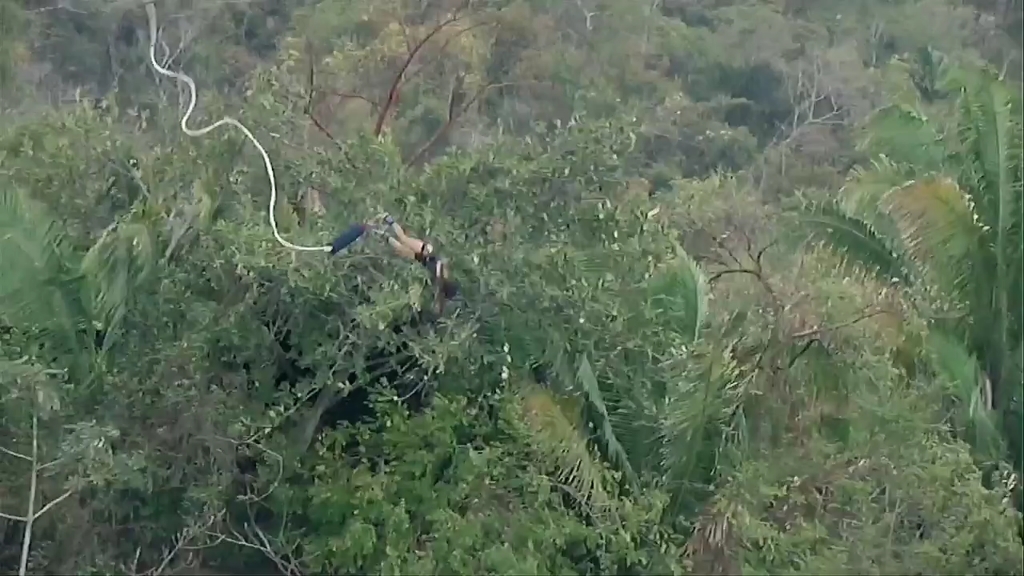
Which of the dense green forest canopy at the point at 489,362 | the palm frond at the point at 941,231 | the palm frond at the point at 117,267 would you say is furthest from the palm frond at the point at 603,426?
the palm frond at the point at 117,267

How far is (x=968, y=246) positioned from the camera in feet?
16.2

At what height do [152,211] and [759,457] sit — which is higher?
[152,211]

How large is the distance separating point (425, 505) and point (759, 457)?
1.46 m

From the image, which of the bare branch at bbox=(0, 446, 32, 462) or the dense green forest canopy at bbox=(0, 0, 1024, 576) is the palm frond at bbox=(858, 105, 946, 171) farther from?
the bare branch at bbox=(0, 446, 32, 462)

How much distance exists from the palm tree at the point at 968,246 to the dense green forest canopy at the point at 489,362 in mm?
15

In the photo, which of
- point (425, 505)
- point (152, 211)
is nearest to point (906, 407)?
point (425, 505)

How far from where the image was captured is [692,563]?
15.6ft

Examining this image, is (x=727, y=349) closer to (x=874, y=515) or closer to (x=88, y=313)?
(x=874, y=515)

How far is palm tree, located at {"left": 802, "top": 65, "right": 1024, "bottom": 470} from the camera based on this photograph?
15.7ft

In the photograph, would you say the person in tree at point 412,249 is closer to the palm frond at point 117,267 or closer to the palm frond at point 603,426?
the palm frond at point 603,426

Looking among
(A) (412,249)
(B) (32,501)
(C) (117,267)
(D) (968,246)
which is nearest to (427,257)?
(A) (412,249)

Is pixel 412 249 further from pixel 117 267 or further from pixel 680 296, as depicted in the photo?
pixel 117 267

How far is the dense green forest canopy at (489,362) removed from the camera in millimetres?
4660

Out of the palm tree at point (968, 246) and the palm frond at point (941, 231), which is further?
the palm frond at point (941, 231)
